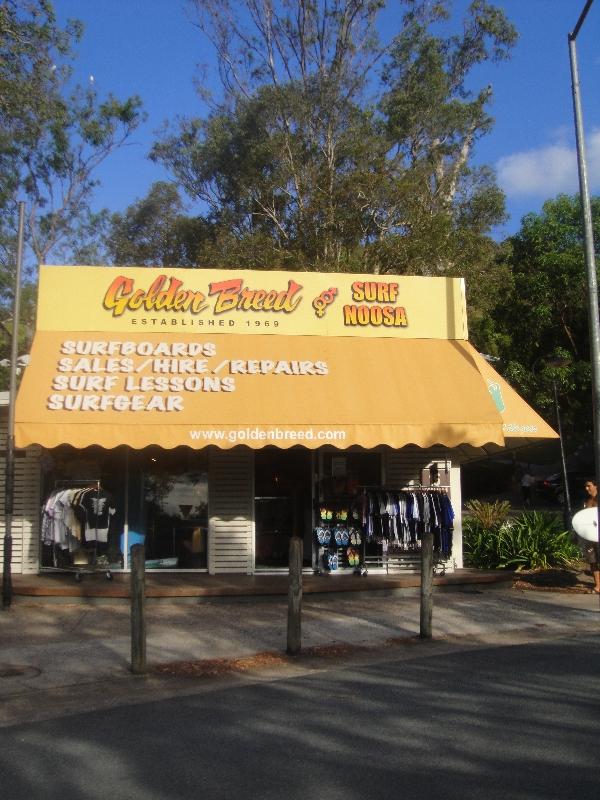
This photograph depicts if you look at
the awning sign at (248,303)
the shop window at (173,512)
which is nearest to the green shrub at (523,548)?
the awning sign at (248,303)

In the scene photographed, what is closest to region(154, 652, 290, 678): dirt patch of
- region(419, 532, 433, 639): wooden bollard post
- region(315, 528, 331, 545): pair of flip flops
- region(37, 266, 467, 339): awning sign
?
region(419, 532, 433, 639): wooden bollard post

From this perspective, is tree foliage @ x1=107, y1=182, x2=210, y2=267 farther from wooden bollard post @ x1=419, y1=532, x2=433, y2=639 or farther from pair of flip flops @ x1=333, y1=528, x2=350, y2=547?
wooden bollard post @ x1=419, y1=532, x2=433, y2=639

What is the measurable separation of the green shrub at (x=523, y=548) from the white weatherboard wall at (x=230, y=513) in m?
4.60

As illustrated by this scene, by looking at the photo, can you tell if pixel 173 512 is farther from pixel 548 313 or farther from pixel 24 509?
pixel 548 313

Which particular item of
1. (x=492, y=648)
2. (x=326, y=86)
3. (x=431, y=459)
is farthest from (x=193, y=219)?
(x=492, y=648)

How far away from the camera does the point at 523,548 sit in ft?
52.7

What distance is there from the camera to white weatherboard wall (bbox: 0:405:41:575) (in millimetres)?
14555

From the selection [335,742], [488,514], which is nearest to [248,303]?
[488,514]

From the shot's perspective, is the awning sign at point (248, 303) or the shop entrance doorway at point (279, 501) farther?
the shop entrance doorway at point (279, 501)

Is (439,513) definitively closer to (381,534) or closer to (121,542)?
(381,534)

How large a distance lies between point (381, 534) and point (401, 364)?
112 inches

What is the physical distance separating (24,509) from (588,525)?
30.4ft

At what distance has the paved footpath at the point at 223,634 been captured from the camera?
8297 mm

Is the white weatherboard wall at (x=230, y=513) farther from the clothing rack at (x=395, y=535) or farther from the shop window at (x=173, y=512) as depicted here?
the clothing rack at (x=395, y=535)
